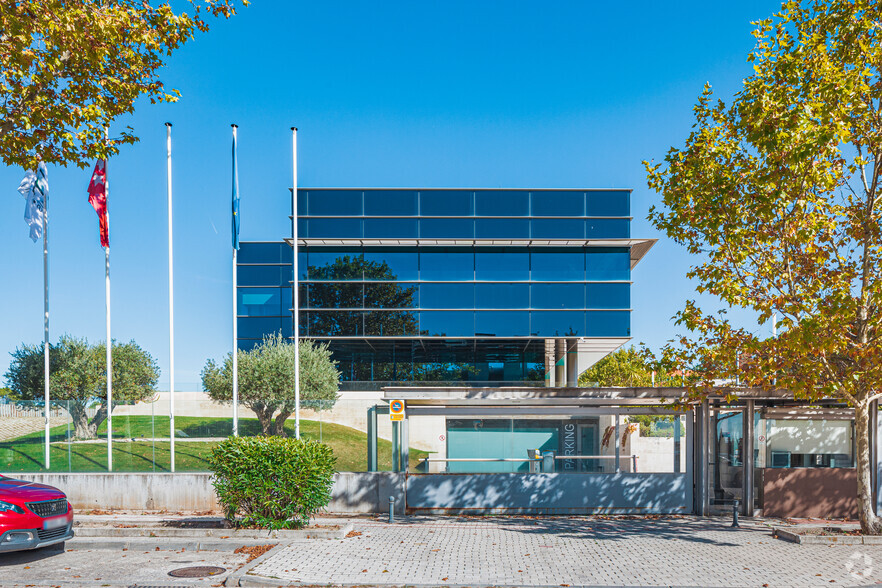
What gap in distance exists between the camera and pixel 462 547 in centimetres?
1255

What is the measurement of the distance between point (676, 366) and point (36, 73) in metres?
A: 12.7

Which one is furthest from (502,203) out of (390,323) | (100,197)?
(100,197)

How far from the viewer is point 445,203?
135 ft

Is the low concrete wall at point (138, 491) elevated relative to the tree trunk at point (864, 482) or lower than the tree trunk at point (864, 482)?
lower

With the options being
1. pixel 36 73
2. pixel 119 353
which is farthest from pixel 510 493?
pixel 119 353

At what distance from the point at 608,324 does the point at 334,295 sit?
14948 mm

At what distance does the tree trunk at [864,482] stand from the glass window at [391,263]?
1116 inches

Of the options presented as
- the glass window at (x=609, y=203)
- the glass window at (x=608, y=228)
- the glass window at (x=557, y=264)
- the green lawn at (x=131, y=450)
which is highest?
the glass window at (x=609, y=203)

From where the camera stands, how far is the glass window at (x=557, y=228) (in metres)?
40.3

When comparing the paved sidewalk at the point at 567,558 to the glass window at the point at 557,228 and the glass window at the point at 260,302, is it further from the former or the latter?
the glass window at the point at 260,302

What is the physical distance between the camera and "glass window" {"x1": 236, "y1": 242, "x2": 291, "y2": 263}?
56969 mm

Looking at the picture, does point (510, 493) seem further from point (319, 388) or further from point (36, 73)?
point (319, 388)

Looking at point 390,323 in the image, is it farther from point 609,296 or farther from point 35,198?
point 35,198

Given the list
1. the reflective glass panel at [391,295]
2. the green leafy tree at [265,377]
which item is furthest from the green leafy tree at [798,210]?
the reflective glass panel at [391,295]
